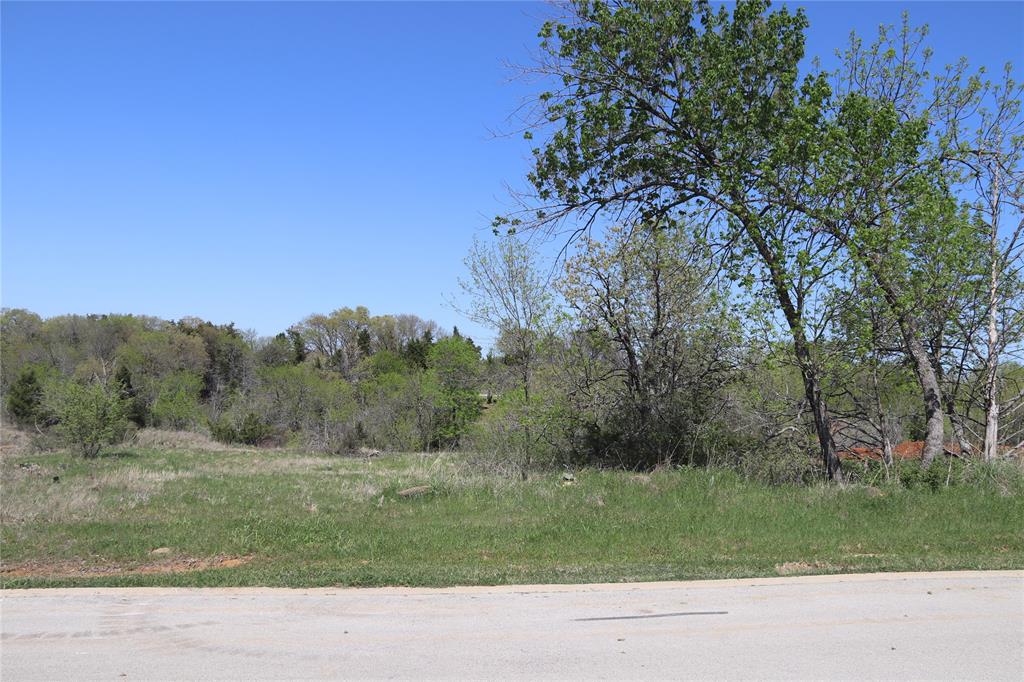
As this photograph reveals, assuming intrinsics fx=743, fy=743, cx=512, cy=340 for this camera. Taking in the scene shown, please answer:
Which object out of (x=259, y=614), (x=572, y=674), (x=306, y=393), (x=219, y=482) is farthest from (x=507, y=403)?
(x=306, y=393)

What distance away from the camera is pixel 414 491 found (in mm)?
13836

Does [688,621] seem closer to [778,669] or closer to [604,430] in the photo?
[778,669]

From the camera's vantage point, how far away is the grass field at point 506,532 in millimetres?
8812

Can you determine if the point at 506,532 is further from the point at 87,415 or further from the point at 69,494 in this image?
the point at 87,415

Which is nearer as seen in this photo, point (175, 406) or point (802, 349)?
point (802, 349)

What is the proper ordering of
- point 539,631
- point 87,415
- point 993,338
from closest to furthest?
point 539,631 → point 993,338 → point 87,415

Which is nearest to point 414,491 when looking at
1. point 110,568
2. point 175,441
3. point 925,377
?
point 110,568

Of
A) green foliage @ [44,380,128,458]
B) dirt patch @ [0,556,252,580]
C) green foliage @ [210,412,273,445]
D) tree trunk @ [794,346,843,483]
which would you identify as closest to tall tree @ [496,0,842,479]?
tree trunk @ [794,346,843,483]

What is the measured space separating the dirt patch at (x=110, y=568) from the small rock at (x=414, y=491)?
13.3 ft

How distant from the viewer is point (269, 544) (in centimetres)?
1051

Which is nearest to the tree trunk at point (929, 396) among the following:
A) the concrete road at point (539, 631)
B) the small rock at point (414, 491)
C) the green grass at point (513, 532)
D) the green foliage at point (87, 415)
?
the green grass at point (513, 532)

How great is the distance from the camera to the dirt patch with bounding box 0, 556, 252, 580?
9.23 metres

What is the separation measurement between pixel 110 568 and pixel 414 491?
5403mm

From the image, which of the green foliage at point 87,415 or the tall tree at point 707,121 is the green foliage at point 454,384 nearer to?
the green foliage at point 87,415
